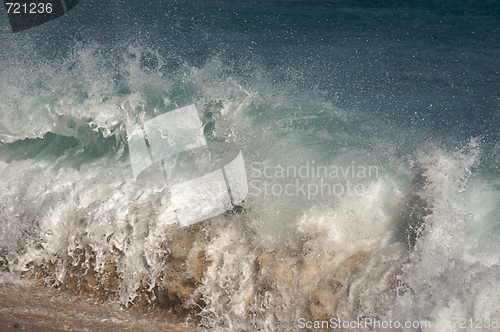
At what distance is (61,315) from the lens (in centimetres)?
330

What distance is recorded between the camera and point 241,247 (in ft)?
12.2

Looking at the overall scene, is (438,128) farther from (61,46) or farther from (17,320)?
(61,46)

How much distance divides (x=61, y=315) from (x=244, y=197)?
2.04 meters

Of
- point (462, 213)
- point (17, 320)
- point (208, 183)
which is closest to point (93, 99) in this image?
point (208, 183)

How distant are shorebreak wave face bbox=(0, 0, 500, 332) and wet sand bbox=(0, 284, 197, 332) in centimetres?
2

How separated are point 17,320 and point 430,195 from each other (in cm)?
390

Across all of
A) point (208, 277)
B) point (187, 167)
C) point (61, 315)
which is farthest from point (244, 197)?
point (61, 315)

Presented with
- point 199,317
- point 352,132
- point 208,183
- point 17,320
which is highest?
point 352,132

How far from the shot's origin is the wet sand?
10.2ft

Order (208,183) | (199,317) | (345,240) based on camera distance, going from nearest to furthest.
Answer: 1. (199,317)
2. (345,240)
3. (208,183)

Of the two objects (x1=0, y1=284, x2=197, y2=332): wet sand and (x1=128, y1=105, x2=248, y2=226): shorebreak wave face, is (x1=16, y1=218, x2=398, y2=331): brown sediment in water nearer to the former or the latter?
(x1=0, y1=284, x2=197, y2=332): wet sand

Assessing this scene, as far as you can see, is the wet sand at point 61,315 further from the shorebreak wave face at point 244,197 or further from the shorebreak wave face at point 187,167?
the shorebreak wave face at point 187,167

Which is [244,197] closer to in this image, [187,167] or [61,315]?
[187,167]

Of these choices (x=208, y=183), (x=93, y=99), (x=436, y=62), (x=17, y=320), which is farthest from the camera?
(x=436, y=62)
